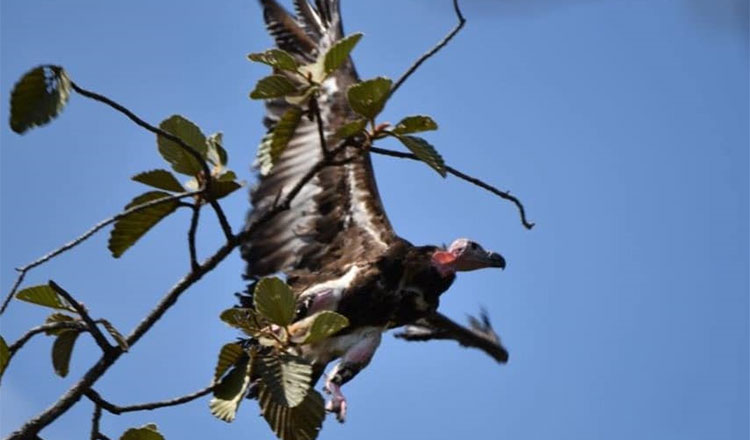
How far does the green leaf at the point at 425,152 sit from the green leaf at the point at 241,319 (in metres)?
0.87

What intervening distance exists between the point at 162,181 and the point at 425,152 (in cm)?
97

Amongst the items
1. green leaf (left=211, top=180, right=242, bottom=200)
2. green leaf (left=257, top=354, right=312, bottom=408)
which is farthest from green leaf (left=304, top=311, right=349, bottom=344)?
green leaf (left=211, top=180, right=242, bottom=200)

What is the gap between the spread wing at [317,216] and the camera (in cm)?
823

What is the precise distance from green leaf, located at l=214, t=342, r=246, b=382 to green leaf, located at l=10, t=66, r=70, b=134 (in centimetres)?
114

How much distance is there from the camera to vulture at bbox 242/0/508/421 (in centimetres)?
777

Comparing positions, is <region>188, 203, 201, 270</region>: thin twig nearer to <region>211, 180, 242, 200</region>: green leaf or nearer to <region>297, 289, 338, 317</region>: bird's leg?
<region>211, 180, 242, 200</region>: green leaf

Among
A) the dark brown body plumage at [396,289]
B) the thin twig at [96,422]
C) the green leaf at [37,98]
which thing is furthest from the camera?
the dark brown body plumage at [396,289]

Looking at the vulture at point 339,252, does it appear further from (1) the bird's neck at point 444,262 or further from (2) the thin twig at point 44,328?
(2) the thin twig at point 44,328

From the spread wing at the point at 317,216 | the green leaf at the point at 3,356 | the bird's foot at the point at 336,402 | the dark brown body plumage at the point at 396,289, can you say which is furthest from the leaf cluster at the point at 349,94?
the spread wing at the point at 317,216

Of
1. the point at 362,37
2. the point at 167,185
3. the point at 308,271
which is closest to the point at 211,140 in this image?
the point at 167,185

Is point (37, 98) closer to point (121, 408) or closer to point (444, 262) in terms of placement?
point (121, 408)

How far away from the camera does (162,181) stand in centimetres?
534

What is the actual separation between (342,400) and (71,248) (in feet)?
9.64

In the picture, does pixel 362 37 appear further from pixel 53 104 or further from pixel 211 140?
pixel 53 104
